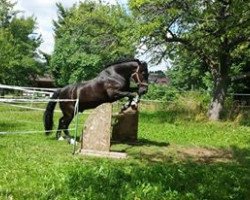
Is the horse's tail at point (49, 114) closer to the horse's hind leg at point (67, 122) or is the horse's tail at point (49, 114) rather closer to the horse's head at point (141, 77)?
the horse's hind leg at point (67, 122)

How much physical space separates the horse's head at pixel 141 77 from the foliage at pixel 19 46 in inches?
1609

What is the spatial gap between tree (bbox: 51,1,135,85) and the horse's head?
32.1 feet

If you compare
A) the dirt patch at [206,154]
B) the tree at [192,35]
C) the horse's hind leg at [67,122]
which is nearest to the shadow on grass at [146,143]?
the dirt patch at [206,154]

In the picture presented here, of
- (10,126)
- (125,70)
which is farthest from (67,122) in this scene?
(10,126)

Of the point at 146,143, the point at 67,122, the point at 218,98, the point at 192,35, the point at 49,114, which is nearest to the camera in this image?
the point at 146,143

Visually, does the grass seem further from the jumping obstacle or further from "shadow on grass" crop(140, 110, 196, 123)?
"shadow on grass" crop(140, 110, 196, 123)

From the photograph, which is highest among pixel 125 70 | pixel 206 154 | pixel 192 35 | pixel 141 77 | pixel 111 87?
pixel 192 35

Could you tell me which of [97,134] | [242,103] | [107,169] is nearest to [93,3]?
[242,103]

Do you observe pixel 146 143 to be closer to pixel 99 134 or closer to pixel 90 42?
pixel 99 134

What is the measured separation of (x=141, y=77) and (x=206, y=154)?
2743 mm

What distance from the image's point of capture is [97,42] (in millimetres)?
32062

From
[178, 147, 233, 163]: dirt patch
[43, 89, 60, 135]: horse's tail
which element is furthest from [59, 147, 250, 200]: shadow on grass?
[43, 89, 60, 135]: horse's tail

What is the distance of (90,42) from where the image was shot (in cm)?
4528

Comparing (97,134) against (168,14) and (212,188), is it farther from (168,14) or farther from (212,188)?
(168,14)
